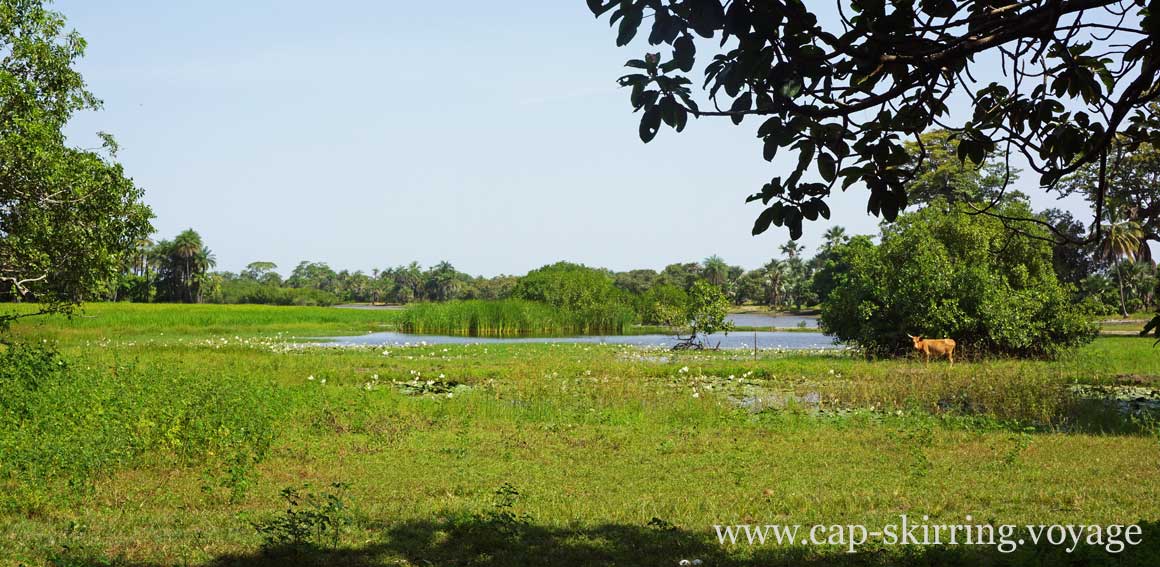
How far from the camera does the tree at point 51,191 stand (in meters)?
14.0

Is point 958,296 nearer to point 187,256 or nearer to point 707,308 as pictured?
point 707,308

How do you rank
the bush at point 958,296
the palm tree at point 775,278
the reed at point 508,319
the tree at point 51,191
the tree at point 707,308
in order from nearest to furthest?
the tree at point 51,191, the bush at point 958,296, the tree at point 707,308, the reed at point 508,319, the palm tree at point 775,278

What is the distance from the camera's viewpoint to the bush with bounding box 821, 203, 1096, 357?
71.8 feet

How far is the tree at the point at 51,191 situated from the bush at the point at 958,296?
1841 cm

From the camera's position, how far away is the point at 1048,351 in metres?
22.6

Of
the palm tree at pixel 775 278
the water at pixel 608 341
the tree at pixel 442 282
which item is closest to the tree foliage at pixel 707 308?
the water at pixel 608 341

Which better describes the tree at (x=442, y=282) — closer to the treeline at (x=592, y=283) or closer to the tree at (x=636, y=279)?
the treeline at (x=592, y=283)

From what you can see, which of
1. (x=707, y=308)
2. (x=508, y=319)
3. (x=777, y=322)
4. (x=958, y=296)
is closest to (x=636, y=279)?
(x=777, y=322)

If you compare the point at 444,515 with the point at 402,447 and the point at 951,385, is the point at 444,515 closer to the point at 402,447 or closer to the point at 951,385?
the point at 402,447

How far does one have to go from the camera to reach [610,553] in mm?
5645

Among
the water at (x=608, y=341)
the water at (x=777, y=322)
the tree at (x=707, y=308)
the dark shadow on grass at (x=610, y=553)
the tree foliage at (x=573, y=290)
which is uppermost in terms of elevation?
the tree foliage at (x=573, y=290)

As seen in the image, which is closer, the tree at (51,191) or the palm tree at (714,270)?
the tree at (51,191)

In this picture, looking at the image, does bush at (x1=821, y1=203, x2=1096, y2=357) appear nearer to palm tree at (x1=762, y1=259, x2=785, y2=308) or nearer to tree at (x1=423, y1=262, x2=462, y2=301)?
palm tree at (x1=762, y1=259, x2=785, y2=308)

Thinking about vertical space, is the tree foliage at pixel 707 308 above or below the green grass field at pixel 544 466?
above
